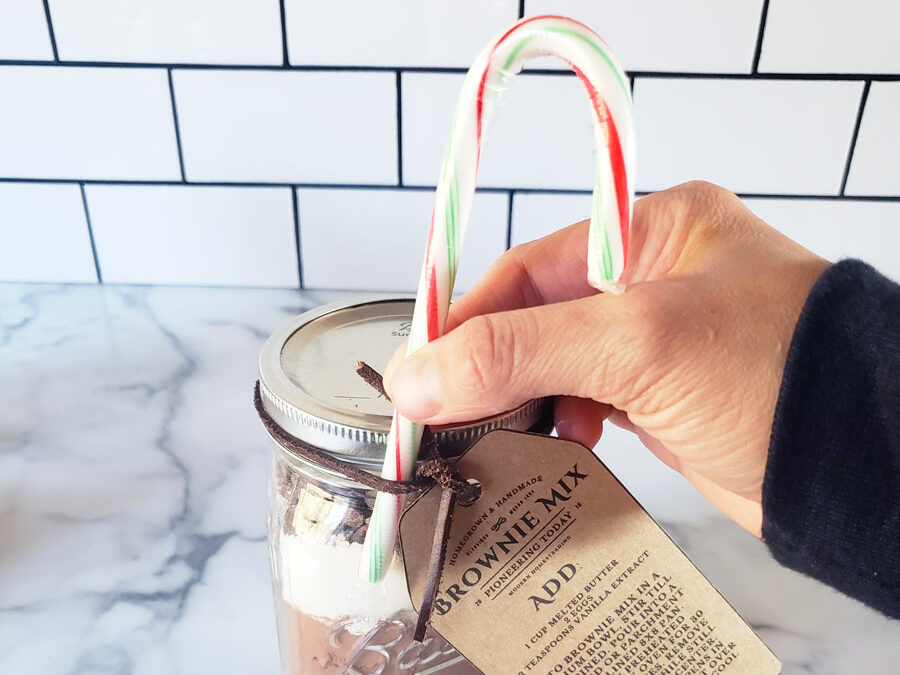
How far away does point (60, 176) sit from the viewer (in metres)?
0.75

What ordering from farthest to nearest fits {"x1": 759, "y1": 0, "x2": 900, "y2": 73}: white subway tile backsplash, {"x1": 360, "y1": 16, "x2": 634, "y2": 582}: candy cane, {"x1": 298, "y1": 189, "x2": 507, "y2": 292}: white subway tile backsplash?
{"x1": 298, "y1": 189, "x2": 507, "y2": 292}: white subway tile backsplash, {"x1": 759, "y1": 0, "x2": 900, "y2": 73}: white subway tile backsplash, {"x1": 360, "y1": 16, "x2": 634, "y2": 582}: candy cane

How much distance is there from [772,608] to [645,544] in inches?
8.5

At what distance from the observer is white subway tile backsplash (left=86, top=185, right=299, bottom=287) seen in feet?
2.48

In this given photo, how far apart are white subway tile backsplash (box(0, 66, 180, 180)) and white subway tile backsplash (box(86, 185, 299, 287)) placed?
26 mm

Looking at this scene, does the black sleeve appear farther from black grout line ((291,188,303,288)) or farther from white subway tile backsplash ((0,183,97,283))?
white subway tile backsplash ((0,183,97,283))

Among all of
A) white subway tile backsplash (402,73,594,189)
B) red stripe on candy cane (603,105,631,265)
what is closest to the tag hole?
red stripe on candy cane (603,105,631,265)

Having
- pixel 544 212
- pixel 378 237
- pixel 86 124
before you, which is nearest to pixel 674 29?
pixel 544 212

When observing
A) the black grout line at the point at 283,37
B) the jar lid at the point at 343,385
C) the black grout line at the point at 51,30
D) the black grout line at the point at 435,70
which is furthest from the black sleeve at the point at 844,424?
the black grout line at the point at 51,30

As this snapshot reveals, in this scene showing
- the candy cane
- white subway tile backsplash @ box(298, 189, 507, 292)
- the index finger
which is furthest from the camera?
white subway tile backsplash @ box(298, 189, 507, 292)

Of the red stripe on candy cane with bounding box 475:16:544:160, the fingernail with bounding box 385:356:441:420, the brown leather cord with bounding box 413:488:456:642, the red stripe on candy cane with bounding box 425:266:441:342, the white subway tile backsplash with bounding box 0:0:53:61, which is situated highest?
the red stripe on candy cane with bounding box 475:16:544:160

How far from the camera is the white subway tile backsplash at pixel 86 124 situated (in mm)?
707

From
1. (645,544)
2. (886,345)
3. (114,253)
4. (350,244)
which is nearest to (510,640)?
(645,544)

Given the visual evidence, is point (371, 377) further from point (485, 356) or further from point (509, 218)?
point (509, 218)

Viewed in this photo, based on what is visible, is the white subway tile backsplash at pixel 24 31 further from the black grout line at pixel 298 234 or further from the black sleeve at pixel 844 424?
the black sleeve at pixel 844 424
